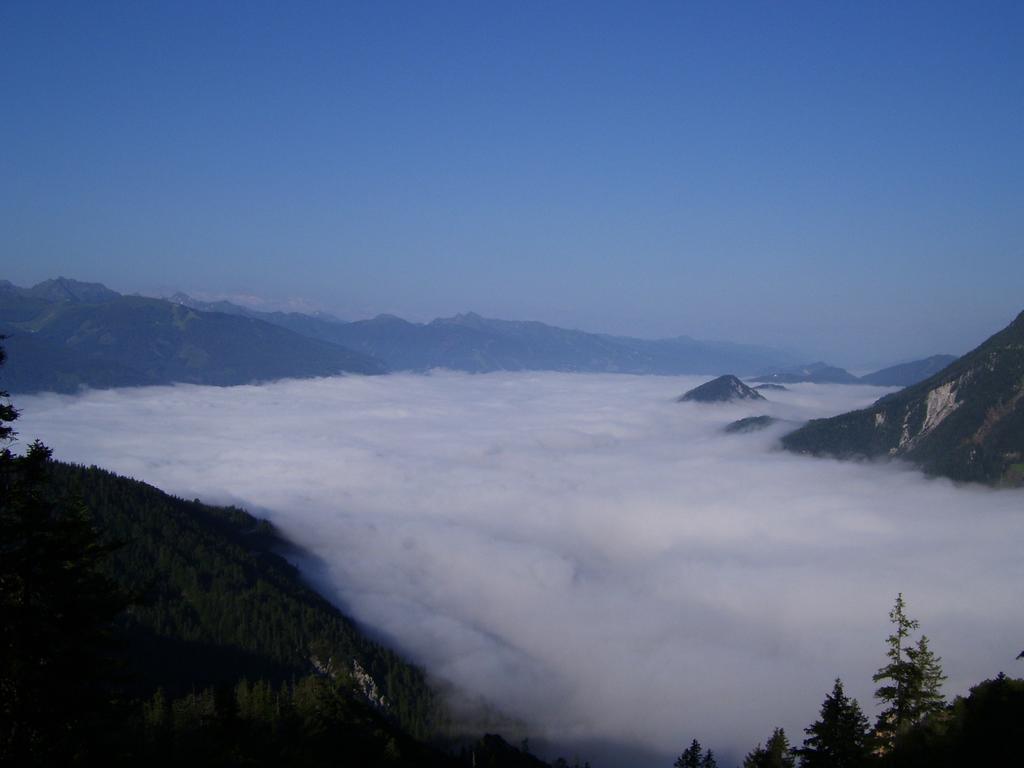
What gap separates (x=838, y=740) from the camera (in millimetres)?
31656

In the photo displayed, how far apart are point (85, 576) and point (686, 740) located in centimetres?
12845

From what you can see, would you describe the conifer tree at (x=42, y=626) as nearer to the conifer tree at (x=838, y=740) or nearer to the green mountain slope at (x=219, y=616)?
the conifer tree at (x=838, y=740)

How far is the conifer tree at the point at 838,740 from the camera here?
31.2 metres

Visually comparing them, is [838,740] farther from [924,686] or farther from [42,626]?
[42,626]

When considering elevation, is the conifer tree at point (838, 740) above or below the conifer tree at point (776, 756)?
above

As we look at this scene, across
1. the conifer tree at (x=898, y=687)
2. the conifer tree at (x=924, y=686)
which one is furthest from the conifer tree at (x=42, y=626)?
the conifer tree at (x=924, y=686)

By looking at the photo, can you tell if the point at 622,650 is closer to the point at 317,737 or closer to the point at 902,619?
the point at 317,737

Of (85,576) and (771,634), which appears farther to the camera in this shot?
(771,634)

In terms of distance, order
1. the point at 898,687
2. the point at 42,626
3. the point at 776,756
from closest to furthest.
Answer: the point at 42,626 < the point at 898,687 < the point at 776,756

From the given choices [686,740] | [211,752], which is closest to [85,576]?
[211,752]

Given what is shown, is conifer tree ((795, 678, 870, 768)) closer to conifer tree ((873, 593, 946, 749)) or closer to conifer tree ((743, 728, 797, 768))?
conifer tree ((873, 593, 946, 749))

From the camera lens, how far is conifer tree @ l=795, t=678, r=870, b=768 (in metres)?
→ 31.2

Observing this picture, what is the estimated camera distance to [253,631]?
119 m

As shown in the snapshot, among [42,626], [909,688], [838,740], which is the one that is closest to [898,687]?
[909,688]
